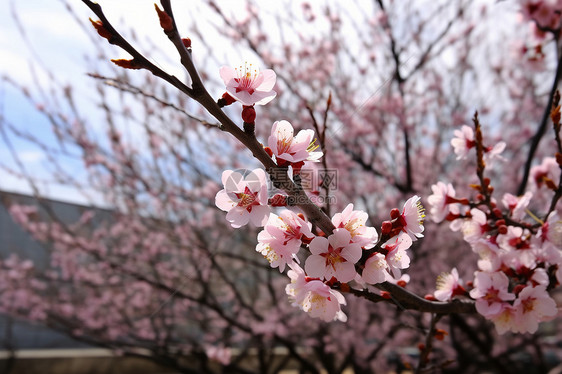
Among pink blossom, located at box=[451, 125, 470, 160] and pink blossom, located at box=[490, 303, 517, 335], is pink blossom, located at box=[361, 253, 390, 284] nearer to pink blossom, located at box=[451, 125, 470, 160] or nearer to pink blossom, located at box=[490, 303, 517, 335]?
pink blossom, located at box=[490, 303, 517, 335]

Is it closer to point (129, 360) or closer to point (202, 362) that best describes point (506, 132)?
point (202, 362)

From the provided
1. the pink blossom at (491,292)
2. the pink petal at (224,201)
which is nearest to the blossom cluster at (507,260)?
the pink blossom at (491,292)

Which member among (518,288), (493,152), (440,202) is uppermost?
(493,152)

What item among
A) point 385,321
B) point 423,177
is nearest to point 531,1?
point 423,177

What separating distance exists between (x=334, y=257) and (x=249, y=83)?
507 millimetres

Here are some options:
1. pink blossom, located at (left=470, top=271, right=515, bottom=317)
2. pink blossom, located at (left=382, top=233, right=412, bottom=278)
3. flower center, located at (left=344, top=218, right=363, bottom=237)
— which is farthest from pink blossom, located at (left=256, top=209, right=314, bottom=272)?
pink blossom, located at (left=470, top=271, right=515, bottom=317)

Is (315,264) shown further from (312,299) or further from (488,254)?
(488,254)

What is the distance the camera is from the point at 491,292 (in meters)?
1.42

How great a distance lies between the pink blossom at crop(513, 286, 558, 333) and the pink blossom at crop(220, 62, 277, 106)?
1118 mm

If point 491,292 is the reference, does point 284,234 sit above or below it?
below

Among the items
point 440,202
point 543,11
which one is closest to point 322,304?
point 440,202

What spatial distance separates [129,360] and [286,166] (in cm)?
874

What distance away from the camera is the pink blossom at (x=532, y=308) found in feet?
4.52

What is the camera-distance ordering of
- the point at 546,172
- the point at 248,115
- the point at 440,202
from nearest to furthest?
the point at 248,115
the point at 440,202
the point at 546,172
